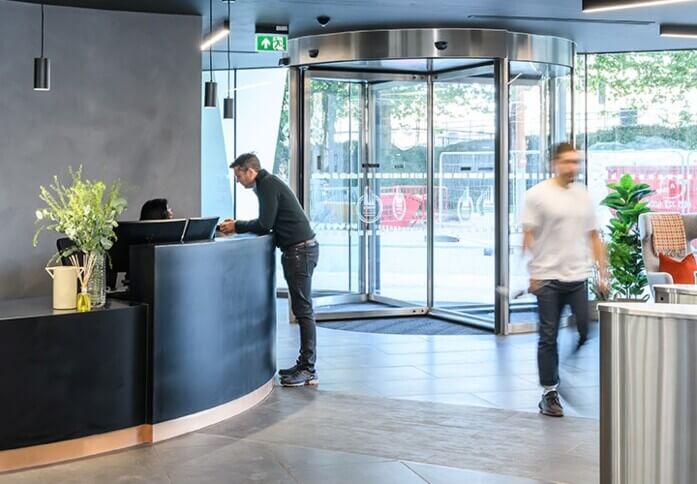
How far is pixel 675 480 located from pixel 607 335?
0.56 meters

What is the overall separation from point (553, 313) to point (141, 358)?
8.52 feet

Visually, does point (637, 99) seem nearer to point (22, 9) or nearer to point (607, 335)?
point (22, 9)

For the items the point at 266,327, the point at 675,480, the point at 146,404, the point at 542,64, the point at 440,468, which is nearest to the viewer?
the point at 675,480

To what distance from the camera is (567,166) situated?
224 inches

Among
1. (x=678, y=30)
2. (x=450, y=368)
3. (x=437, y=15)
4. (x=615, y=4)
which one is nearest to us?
(x=450, y=368)

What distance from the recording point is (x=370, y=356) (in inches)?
308

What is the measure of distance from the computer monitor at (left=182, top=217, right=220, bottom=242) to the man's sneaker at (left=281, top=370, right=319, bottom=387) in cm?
139

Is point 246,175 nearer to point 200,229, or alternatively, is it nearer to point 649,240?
point 200,229

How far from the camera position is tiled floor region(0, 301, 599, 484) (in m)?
4.55

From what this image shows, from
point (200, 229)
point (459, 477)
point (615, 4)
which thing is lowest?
point (459, 477)

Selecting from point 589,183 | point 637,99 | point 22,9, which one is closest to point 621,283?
point 589,183

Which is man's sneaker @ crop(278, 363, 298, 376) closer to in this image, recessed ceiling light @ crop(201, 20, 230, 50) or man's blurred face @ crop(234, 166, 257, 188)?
man's blurred face @ crop(234, 166, 257, 188)

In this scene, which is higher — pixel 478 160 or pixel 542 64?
pixel 542 64

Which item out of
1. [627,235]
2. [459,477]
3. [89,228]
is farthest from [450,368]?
[627,235]
